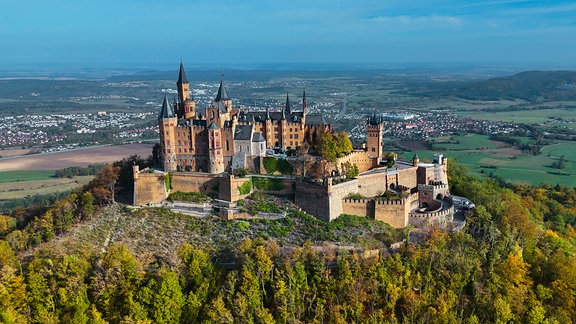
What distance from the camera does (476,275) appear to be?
4144 cm

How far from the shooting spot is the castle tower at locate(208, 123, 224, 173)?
5488cm

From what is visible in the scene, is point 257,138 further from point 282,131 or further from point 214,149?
point 214,149

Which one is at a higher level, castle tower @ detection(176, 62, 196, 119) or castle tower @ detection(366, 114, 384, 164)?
castle tower @ detection(176, 62, 196, 119)

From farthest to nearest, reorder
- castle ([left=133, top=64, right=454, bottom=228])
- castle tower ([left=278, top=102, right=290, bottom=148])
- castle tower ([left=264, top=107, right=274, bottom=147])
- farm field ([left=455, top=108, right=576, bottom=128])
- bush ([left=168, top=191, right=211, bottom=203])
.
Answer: farm field ([left=455, top=108, right=576, bottom=128]) < castle tower ([left=278, top=102, right=290, bottom=148]) < castle tower ([left=264, top=107, right=274, bottom=147]) < bush ([left=168, top=191, right=211, bottom=203]) < castle ([left=133, top=64, right=454, bottom=228])

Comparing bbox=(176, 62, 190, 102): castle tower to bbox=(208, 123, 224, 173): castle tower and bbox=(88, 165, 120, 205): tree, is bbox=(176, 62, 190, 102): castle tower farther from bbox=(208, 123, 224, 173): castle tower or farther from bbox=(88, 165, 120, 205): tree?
bbox=(88, 165, 120, 205): tree

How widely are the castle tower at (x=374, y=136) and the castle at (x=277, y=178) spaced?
0.12 m

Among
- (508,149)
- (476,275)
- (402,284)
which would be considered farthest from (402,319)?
(508,149)

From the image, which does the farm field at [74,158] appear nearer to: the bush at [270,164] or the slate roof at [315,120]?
the slate roof at [315,120]

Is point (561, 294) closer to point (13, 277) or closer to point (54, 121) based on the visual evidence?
point (13, 277)

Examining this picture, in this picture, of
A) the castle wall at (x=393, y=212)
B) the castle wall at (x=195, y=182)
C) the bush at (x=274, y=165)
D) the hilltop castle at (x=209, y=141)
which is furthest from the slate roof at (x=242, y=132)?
the castle wall at (x=393, y=212)

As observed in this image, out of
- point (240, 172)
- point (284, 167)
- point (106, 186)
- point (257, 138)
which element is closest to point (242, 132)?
point (257, 138)

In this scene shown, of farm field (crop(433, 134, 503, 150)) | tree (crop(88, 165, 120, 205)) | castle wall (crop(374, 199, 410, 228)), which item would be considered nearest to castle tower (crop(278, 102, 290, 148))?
castle wall (crop(374, 199, 410, 228))

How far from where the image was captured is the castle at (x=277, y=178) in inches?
2000

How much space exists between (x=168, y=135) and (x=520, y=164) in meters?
85.3
